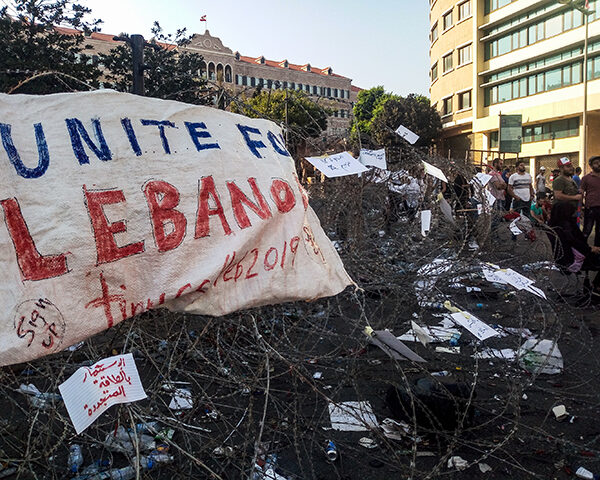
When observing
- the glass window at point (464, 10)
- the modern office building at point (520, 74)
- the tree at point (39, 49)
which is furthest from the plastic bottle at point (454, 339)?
the glass window at point (464, 10)

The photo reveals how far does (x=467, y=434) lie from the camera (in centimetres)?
284

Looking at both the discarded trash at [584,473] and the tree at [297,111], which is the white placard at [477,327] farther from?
the tree at [297,111]

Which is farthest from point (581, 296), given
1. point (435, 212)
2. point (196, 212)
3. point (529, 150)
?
point (529, 150)

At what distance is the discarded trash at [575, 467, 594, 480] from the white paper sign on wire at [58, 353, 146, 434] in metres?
2.09

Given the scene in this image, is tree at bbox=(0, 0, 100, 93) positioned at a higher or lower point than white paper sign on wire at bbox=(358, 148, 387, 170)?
higher

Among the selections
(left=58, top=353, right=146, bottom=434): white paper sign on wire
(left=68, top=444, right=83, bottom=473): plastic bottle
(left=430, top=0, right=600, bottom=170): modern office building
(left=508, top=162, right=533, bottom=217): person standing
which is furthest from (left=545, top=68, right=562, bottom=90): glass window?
(left=58, top=353, right=146, bottom=434): white paper sign on wire

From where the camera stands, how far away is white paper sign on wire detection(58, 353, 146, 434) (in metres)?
1.48

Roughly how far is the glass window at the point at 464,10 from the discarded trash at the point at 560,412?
126 feet

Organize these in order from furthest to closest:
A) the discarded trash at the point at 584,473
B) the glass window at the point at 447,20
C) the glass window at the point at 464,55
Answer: the glass window at the point at 447,20
the glass window at the point at 464,55
the discarded trash at the point at 584,473

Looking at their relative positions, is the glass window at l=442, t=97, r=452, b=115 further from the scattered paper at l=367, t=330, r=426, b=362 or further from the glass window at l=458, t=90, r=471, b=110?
the scattered paper at l=367, t=330, r=426, b=362

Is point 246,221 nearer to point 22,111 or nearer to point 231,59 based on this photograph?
point 22,111

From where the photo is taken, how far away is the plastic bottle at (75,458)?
2.46 meters

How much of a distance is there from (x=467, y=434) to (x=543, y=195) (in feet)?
38.2

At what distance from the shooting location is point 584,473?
7.97 feet
